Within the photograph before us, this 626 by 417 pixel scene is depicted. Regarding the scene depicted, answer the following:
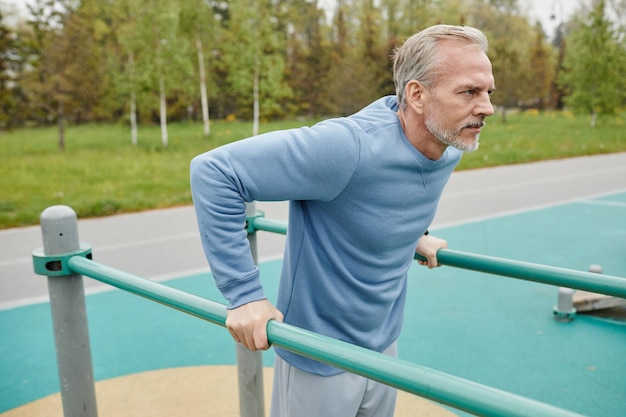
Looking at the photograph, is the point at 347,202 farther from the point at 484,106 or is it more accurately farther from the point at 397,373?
the point at 397,373

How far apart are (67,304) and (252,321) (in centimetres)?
78

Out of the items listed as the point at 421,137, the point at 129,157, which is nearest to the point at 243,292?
the point at 421,137

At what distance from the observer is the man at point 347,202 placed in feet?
4.36

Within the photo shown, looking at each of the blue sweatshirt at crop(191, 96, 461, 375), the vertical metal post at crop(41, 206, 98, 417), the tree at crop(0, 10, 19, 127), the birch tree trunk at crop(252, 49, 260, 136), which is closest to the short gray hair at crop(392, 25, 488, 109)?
the blue sweatshirt at crop(191, 96, 461, 375)

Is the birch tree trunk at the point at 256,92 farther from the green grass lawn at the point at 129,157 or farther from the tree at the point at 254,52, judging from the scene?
the green grass lawn at the point at 129,157

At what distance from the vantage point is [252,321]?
1.27 meters

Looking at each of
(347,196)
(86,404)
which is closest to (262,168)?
(347,196)

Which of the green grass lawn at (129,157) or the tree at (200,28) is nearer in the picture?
the green grass lawn at (129,157)

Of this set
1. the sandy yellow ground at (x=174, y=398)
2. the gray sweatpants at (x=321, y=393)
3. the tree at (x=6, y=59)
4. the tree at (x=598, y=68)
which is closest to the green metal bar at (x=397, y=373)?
the gray sweatpants at (x=321, y=393)

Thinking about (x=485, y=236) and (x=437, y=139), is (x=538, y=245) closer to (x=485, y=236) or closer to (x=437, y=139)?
(x=485, y=236)

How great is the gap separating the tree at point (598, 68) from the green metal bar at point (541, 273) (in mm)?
23377

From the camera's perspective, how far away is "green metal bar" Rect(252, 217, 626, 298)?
4.88 feet

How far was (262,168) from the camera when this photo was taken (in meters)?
1.33

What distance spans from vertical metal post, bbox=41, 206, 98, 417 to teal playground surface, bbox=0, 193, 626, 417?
1.52 m
